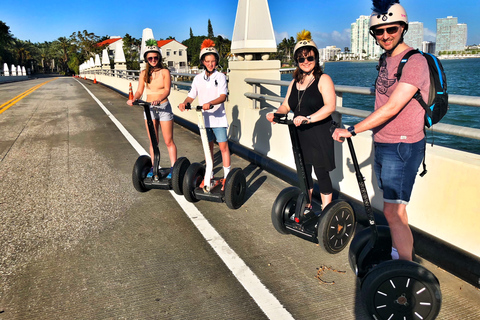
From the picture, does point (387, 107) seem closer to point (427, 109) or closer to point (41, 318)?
point (427, 109)

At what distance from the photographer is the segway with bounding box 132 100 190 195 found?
554 centimetres

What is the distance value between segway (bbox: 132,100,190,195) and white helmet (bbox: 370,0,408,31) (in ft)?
11.2

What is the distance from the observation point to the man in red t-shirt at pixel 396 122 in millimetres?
2742

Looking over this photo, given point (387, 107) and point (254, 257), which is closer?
point (387, 107)

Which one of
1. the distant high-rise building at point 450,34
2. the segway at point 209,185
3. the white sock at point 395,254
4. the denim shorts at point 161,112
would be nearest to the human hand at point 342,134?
the white sock at point 395,254

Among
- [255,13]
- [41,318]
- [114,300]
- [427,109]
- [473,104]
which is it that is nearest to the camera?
[427,109]

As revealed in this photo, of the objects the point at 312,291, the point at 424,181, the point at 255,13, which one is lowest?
the point at 312,291

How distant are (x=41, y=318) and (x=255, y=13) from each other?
6962 mm

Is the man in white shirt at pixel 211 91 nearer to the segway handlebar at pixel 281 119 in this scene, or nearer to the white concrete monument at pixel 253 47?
the segway handlebar at pixel 281 119

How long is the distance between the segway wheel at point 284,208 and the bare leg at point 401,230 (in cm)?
129

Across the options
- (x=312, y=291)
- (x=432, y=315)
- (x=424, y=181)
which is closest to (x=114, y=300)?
(x=312, y=291)

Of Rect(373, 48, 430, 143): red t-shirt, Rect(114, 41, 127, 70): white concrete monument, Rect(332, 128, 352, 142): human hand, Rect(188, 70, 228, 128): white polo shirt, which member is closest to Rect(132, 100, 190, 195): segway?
Rect(188, 70, 228, 128): white polo shirt

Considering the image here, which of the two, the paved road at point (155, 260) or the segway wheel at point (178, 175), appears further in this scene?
the segway wheel at point (178, 175)

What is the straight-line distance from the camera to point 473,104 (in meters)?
3.51
